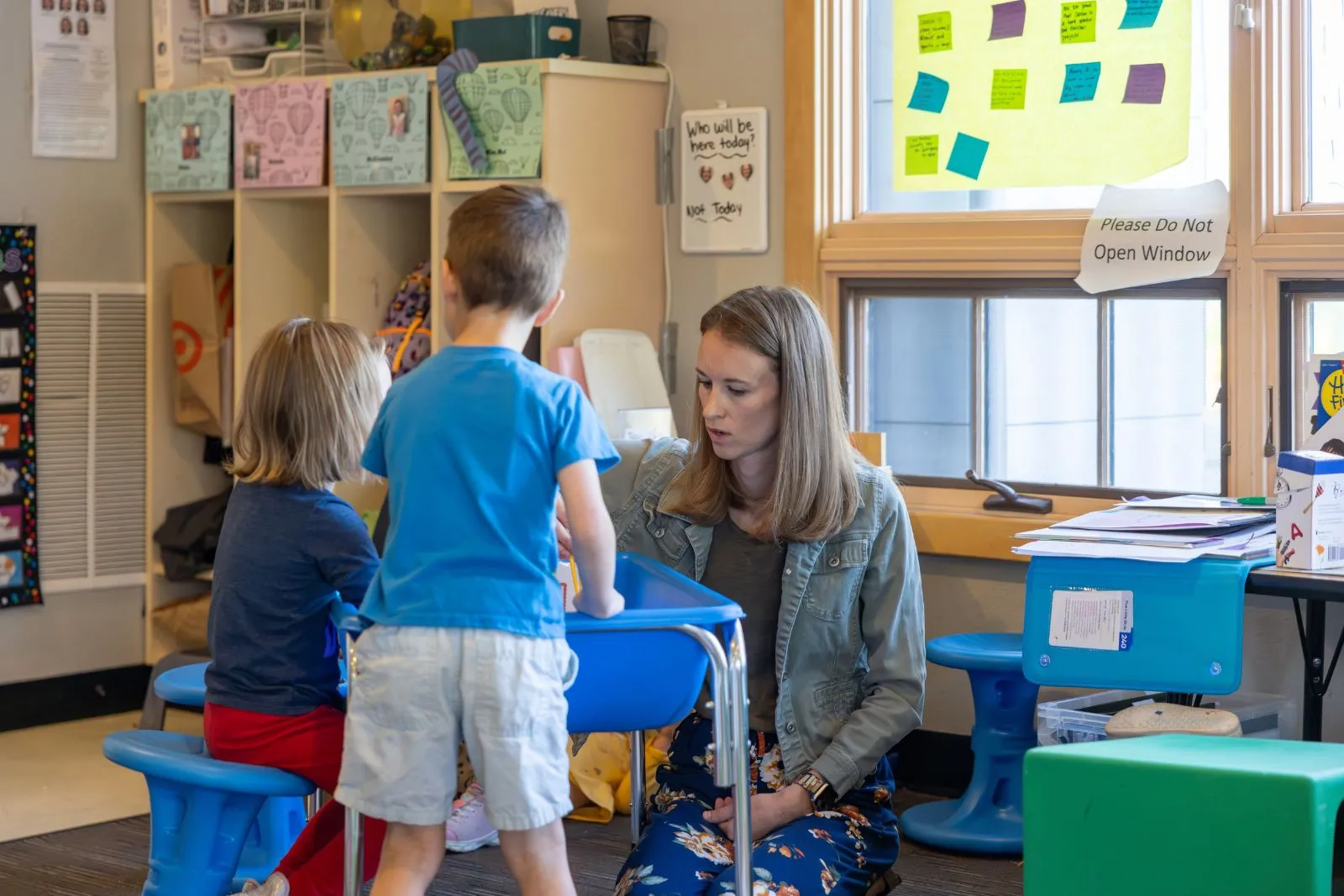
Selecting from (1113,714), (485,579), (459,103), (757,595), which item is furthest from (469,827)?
(459,103)

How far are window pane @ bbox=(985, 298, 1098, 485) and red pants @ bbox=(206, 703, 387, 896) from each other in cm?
168

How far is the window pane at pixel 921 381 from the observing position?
3.64 metres

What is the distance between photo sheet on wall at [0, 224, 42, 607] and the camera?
13.8 ft

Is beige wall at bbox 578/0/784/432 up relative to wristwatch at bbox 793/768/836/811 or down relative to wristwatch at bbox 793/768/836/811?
up

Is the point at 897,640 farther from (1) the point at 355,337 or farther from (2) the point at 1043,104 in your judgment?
(2) the point at 1043,104

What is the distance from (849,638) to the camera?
2406 mm

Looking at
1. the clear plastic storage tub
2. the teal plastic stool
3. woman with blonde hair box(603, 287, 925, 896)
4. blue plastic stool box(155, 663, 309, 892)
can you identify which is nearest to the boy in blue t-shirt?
woman with blonde hair box(603, 287, 925, 896)

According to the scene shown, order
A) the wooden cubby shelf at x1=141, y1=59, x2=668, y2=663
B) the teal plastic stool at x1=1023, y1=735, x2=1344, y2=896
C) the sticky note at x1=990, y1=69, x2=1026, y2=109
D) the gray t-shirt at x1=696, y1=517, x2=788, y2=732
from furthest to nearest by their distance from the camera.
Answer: the wooden cubby shelf at x1=141, y1=59, x2=668, y2=663
the sticky note at x1=990, y1=69, x2=1026, y2=109
the gray t-shirt at x1=696, y1=517, x2=788, y2=732
the teal plastic stool at x1=1023, y1=735, x2=1344, y2=896

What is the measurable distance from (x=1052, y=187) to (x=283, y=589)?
1834 millimetres

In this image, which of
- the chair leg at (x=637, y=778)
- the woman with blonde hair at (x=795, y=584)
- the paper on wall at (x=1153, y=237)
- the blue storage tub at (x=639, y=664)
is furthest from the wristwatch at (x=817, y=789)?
→ the paper on wall at (x=1153, y=237)

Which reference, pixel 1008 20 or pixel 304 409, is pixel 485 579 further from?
pixel 1008 20

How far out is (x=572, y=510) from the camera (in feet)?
6.66

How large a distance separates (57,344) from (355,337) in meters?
2.14

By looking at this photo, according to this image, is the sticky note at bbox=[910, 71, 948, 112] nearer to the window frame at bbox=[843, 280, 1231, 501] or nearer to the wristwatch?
the window frame at bbox=[843, 280, 1231, 501]
